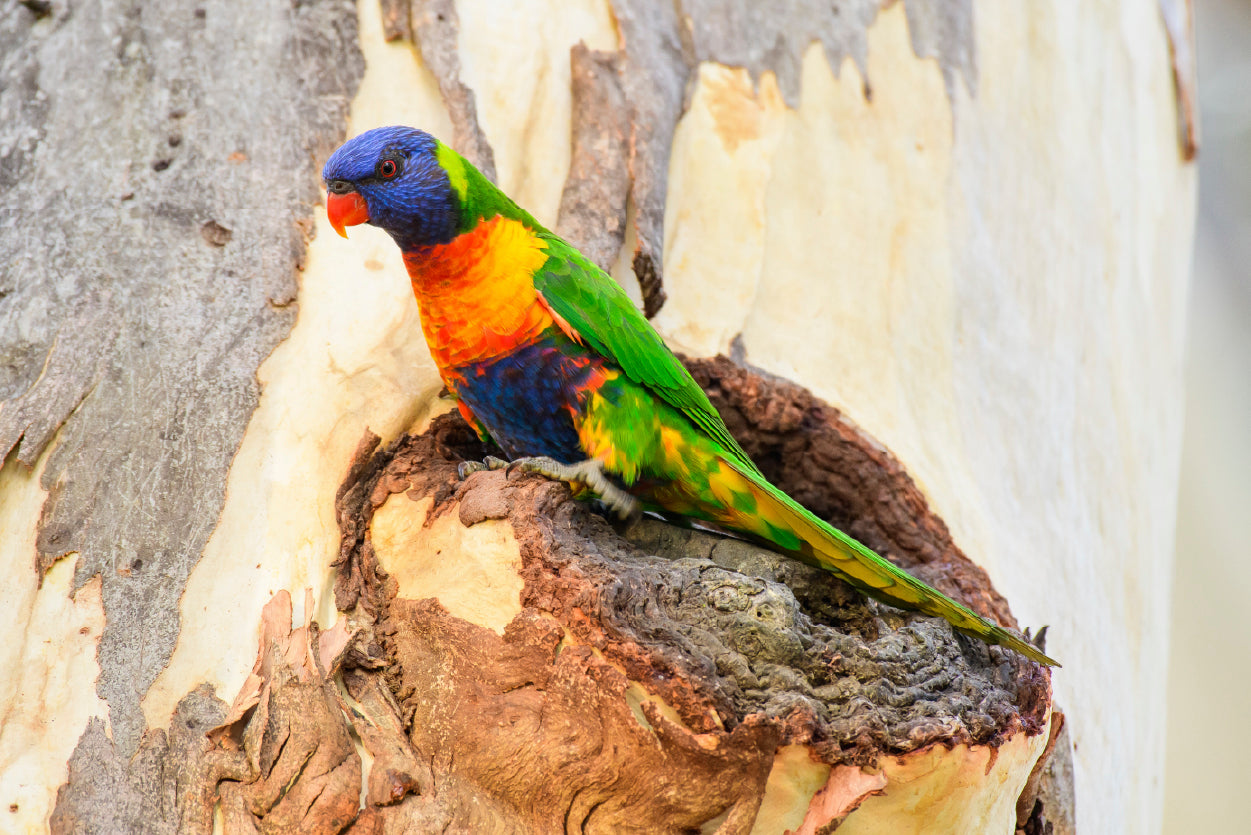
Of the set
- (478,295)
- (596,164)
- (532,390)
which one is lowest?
(532,390)

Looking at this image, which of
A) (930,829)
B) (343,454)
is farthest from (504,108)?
(930,829)

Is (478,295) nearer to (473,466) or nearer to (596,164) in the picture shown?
(473,466)

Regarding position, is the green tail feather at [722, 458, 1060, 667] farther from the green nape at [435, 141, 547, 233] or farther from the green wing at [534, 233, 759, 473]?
the green nape at [435, 141, 547, 233]

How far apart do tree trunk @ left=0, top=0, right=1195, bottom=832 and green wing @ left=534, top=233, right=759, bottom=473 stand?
19 centimetres

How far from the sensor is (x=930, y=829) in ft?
4.74

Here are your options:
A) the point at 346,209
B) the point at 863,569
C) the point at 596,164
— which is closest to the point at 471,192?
the point at 346,209

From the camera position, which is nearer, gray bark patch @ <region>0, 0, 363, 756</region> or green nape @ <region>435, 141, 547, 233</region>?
gray bark patch @ <region>0, 0, 363, 756</region>

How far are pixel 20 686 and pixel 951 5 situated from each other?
2.75 m

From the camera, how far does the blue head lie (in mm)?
Answer: 1903

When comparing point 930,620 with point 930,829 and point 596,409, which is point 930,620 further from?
point 596,409

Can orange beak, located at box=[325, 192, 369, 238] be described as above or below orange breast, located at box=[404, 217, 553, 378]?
above

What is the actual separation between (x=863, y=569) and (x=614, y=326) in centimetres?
71

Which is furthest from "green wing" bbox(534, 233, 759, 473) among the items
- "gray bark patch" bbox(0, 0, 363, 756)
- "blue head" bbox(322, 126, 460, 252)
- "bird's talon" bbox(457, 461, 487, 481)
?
"gray bark patch" bbox(0, 0, 363, 756)

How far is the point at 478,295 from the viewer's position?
6.45ft
